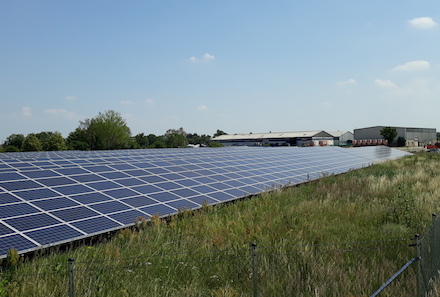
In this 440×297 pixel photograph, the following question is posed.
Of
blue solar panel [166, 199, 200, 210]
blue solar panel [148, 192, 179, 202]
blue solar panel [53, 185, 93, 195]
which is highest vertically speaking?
blue solar panel [53, 185, 93, 195]

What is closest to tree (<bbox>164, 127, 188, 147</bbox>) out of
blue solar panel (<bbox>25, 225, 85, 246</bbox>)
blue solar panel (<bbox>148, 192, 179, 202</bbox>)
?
blue solar panel (<bbox>148, 192, 179, 202</bbox>)

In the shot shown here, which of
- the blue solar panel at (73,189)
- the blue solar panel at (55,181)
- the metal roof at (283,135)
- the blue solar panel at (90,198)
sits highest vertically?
the metal roof at (283,135)

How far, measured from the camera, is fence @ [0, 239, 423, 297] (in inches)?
298

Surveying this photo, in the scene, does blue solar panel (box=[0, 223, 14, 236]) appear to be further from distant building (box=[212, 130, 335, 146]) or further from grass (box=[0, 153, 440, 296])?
distant building (box=[212, 130, 335, 146])

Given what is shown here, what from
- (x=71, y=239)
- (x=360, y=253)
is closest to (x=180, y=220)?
(x=71, y=239)

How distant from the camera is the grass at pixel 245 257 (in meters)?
7.73

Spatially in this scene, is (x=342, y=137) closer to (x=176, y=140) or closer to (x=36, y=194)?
(x=176, y=140)

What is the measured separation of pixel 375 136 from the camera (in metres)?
141

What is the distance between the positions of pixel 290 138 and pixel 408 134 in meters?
43.8

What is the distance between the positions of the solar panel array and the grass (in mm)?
965

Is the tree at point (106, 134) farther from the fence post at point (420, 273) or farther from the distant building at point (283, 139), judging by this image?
the fence post at point (420, 273)

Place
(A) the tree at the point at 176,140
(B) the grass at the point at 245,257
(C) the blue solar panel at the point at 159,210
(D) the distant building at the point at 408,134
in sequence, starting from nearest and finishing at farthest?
1. (B) the grass at the point at 245,257
2. (C) the blue solar panel at the point at 159,210
3. (A) the tree at the point at 176,140
4. (D) the distant building at the point at 408,134

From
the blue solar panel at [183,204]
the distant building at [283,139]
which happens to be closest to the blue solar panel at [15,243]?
the blue solar panel at [183,204]

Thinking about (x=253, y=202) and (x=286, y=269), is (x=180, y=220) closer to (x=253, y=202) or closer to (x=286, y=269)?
(x=253, y=202)
